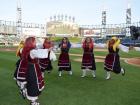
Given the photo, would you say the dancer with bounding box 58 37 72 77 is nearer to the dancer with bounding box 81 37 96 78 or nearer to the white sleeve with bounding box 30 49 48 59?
the dancer with bounding box 81 37 96 78

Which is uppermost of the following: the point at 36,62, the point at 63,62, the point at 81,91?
the point at 36,62

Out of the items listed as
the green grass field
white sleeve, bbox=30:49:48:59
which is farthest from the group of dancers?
the green grass field

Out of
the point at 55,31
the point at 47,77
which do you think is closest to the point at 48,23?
the point at 55,31

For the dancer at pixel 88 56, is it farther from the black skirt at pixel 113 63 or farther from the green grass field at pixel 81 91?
the black skirt at pixel 113 63

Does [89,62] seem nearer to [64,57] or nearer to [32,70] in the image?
[64,57]

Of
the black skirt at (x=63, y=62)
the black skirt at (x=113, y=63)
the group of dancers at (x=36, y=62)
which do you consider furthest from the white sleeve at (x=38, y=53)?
the black skirt at (x=63, y=62)

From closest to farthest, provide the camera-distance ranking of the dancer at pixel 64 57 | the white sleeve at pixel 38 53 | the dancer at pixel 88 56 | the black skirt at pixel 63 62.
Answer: the white sleeve at pixel 38 53, the dancer at pixel 88 56, the dancer at pixel 64 57, the black skirt at pixel 63 62

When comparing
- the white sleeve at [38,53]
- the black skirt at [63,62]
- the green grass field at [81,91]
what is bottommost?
the green grass field at [81,91]

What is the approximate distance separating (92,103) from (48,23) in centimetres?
12841

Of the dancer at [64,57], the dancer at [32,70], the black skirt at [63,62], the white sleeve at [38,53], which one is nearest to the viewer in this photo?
the white sleeve at [38,53]

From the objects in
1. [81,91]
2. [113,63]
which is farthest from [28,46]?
[113,63]

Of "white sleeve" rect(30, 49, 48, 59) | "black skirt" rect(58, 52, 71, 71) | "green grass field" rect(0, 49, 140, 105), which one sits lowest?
"green grass field" rect(0, 49, 140, 105)

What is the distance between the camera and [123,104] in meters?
9.80

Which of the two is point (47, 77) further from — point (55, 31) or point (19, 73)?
point (55, 31)
